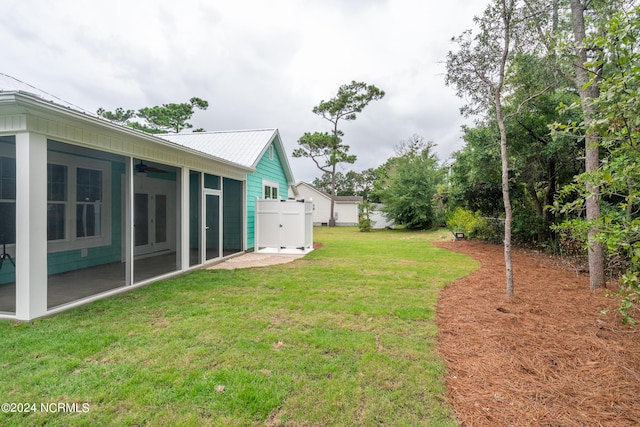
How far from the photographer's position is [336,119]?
996 inches

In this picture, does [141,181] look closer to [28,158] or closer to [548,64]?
[28,158]

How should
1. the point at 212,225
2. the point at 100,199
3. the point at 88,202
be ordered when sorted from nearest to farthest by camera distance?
the point at 88,202 < the point at 100,199 < the point at 212,225

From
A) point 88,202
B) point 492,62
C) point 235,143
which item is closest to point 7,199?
point 88,202

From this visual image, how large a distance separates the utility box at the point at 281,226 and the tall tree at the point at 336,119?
15.2 meters

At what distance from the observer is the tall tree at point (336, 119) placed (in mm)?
24266

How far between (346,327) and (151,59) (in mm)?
15923

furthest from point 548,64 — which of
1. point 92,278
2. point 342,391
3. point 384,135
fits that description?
point 384,135

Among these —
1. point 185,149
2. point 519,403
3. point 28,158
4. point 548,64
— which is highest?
point 548,64

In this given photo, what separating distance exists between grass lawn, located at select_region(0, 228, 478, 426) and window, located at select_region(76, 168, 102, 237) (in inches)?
126

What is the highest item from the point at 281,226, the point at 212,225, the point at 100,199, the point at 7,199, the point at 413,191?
the point at 413,191

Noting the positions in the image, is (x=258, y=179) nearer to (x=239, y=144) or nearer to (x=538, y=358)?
(x=239, y=144)

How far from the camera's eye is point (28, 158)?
3707mm

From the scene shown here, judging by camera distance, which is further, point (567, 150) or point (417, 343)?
point (567, 150)

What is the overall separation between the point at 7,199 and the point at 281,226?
6421mm
